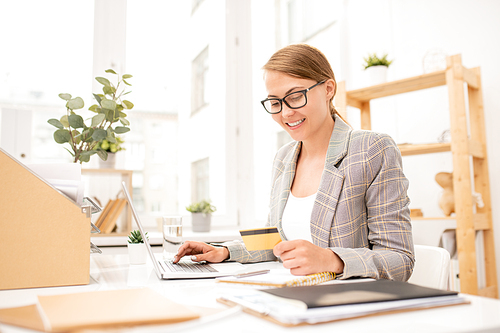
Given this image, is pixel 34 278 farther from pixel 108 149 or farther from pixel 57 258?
pixel 108 149

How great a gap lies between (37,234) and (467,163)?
6.64 ft

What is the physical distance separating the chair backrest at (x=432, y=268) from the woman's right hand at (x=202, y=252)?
572 millimetres

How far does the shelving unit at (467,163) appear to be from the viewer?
6.72ft

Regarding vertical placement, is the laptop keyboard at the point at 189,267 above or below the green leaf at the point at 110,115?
below

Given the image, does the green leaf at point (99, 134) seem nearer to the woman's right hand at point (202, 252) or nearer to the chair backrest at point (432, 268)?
the woman's right hand at point (202, 252)

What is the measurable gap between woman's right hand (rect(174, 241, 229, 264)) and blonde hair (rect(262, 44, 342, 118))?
2.00 ft

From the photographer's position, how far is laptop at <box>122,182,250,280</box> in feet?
2.92

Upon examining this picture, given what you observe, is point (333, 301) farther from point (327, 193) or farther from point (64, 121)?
point (64, 121)

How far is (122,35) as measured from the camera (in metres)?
2.80

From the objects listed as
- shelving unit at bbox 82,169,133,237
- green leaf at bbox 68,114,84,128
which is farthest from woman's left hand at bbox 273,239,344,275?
shelving unit at bbox 82,169,133,237

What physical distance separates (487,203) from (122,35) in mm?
2584

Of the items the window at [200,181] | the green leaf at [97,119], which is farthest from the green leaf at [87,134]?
the window at [200,181]

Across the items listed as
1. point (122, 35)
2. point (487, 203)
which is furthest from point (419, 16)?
point (122, 35)

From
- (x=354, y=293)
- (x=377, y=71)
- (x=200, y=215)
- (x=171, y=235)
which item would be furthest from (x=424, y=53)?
(x=354, y=293)
